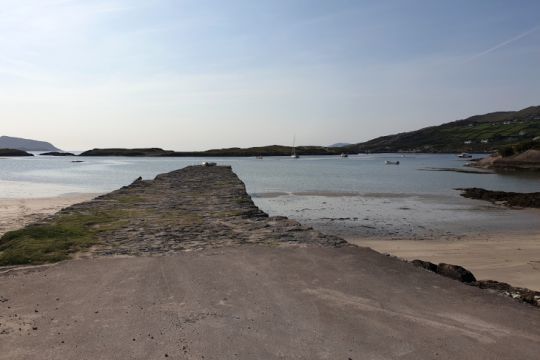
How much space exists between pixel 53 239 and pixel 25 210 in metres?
16.3

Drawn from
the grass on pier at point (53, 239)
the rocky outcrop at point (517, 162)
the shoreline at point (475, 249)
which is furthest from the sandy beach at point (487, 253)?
the rocky outcrop at point (517, 162)

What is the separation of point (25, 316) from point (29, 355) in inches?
55.1

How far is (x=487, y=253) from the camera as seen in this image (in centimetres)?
1619

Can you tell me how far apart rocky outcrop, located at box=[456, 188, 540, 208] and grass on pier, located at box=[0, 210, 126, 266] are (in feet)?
94.1

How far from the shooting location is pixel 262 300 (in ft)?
23.6

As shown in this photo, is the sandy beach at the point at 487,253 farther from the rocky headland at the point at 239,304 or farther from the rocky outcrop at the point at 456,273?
the rocky headland at the point at 239,304

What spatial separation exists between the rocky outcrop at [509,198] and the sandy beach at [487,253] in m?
12.5

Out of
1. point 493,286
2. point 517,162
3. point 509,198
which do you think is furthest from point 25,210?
point 517,162

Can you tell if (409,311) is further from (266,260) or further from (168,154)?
(168,154)

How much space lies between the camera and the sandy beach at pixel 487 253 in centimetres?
1284

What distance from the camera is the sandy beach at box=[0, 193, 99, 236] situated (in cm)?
1975

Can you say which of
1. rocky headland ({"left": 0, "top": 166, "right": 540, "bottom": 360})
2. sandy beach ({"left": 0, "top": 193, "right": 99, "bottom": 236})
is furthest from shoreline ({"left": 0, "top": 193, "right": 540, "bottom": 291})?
rocky headland ({"left": 0, "top": 166, "right": 540, "bottom": 360})

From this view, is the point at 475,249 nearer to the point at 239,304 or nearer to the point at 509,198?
the point at 239,304

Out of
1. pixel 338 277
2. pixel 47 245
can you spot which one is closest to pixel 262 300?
pixel 338 277
